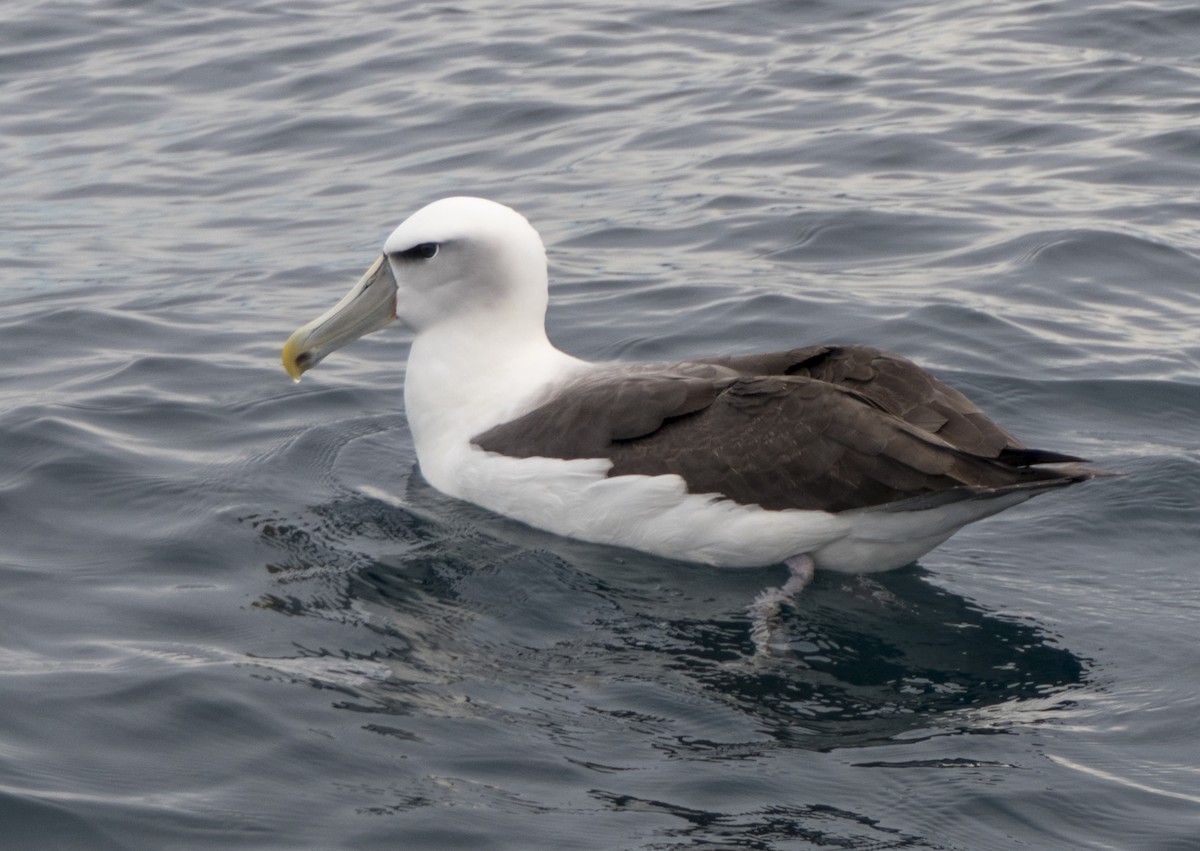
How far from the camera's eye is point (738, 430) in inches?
296

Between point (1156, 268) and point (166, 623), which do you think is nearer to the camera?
point (166, 623)

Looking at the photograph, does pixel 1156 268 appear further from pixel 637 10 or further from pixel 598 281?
pixel 637 10

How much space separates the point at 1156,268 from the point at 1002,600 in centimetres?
468

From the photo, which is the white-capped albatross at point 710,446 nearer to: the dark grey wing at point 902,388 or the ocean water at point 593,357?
the dark grey wing at point 902,388

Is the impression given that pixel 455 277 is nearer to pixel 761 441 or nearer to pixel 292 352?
pixel 292 352

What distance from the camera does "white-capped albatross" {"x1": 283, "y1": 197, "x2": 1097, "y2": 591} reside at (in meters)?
7.16

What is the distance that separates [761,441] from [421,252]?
2422 millimetres

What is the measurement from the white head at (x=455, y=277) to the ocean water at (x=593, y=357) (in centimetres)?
79

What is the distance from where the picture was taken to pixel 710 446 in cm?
754

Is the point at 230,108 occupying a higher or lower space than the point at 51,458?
higher

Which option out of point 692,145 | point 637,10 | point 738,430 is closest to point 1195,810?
point 738,430

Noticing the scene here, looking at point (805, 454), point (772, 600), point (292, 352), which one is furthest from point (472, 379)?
point (772, 600)

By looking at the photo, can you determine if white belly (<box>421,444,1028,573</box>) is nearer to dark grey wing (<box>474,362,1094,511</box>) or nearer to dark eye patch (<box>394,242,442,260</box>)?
dark grey wing (<box>474,362,1094,511</box>)

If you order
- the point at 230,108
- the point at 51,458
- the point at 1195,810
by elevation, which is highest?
the point at 230,108
